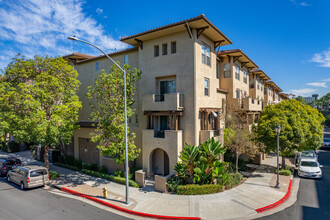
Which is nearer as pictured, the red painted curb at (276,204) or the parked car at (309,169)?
the red painted curb at (276,204)

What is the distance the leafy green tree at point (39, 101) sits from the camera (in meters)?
15.4

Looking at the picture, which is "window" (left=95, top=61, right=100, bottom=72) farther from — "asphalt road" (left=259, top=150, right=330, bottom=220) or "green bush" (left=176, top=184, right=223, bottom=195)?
"asphalt road" (left=259, top=150, right=330, bottom=220)

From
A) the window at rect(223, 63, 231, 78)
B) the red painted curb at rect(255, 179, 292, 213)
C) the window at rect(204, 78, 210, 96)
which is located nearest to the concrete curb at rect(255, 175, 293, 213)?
the red painted curb at rect(255, 179, 292, 213)

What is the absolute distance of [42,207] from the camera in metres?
11.7

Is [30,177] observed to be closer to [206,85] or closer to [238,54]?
[206,85]

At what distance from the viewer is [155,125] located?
17469 millimetres

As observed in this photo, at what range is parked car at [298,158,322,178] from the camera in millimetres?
16766

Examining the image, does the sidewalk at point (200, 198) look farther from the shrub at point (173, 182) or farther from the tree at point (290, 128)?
the tree at point (290, 128)

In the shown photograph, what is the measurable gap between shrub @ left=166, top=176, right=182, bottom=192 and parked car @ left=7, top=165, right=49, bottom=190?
9771 mm

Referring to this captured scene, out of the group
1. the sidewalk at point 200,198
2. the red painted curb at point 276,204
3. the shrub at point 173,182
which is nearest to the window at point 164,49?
the shrub at point 173,182

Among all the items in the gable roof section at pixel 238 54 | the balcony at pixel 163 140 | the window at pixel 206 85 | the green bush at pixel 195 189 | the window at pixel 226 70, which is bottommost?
the green bush at pixel 195 189

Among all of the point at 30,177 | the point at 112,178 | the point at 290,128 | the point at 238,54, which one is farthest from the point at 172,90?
the point at 30,177

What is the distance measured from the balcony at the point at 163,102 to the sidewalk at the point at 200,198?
626 centimetres

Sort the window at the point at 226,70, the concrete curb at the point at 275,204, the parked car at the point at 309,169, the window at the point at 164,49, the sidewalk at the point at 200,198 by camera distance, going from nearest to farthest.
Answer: the sidewalk at the point at 200,198
the concrete curb at the point at 275,204
the parked car at the point at 309,169
the window at the point at 164,49
the window at the point at 226,70
